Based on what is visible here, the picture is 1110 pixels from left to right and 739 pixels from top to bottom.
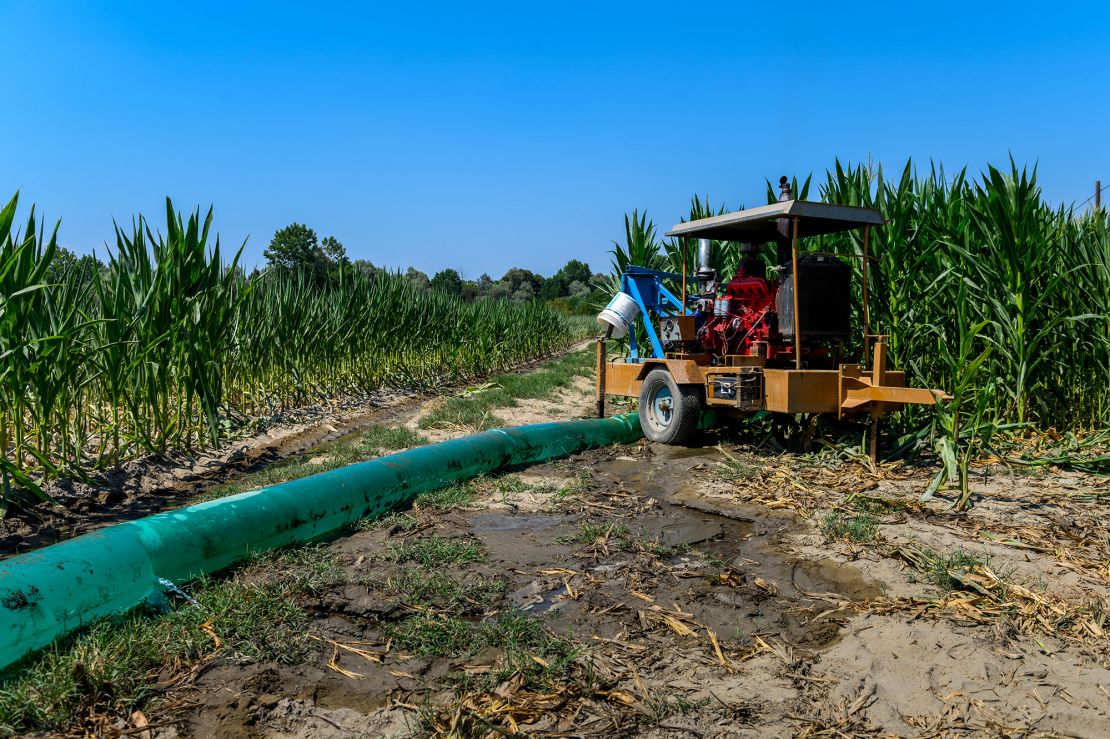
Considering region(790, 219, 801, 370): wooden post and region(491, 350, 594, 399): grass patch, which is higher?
region(790, 219, 801, 370): wooden post

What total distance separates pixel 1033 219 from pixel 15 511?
7032mm

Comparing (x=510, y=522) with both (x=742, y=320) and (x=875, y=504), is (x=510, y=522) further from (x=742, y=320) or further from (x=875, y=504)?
(x=742, y=320)

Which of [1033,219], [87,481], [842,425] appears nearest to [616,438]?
[842,425]

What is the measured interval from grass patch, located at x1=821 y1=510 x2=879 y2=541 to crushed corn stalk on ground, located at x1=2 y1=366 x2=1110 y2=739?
2cm

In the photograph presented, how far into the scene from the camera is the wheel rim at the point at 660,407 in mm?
7137

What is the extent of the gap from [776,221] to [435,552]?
419cm

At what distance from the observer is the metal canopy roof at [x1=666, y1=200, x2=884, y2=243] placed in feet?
18.7

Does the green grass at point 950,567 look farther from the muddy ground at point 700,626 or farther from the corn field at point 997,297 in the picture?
the corn field at point 997,297

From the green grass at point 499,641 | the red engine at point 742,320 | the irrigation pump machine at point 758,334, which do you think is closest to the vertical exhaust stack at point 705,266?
the irrigation pump machine at point 758,334

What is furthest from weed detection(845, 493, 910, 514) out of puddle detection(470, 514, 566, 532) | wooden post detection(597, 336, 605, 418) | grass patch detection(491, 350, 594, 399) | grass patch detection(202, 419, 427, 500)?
grass patch detection(491, 350, 594, 399)

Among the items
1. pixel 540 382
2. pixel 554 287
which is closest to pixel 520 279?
pixel 554 287

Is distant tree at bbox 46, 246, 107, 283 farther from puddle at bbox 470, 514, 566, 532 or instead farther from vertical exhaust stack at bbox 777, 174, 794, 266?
vertical exhaust stack at bbox 777, 174, 794, 266

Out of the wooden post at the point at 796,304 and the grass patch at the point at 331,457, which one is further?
the wooden post at the point at 796,304

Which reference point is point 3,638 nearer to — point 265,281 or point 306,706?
point 306,706
